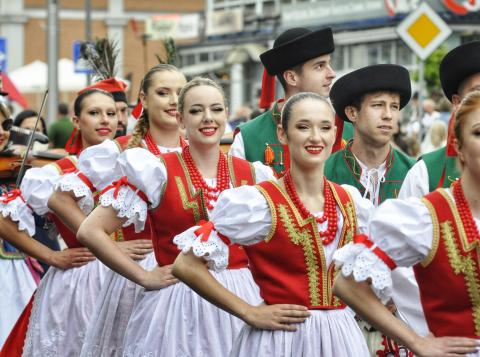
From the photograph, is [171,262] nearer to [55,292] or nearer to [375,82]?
[375,82]

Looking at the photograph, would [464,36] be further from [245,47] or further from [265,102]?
[265,102]

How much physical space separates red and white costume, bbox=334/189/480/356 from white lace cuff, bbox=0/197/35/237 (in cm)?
324

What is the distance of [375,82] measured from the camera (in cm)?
570

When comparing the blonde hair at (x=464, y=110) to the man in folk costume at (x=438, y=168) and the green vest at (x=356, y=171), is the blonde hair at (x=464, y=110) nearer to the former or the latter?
the man in folk costume at (x=438, y=168)

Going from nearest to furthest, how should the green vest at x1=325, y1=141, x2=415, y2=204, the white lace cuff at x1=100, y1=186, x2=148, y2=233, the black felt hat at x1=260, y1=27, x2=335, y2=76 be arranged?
the white lace cuff at x1=100, y1=186, x2=148, y2=233 → the green vest at x1=325, y1=141, x2=415, y2=204 → the black felt hat at x1=260, y1=27, x2=335, y2=76

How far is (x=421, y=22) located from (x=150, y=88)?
18.1 feet

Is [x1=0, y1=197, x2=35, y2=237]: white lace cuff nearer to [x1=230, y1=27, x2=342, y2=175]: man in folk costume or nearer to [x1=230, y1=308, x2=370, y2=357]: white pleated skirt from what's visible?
[x1=230, y1=27, x2=342, y2=175]: man in folk costume

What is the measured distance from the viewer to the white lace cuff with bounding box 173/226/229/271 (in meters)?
4.53

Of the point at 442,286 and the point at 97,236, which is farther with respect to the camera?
the point at 97,236

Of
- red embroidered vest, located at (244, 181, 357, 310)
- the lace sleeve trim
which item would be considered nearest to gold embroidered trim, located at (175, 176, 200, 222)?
red embroidered vest, located at (244, 181, 357, 310)

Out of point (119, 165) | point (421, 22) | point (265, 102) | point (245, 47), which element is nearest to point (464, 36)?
point (245, 47)

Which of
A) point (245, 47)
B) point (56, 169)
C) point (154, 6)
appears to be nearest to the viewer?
point (56, 169)

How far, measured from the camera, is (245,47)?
109 ft

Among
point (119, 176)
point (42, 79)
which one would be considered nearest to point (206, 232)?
point (119, 176)
